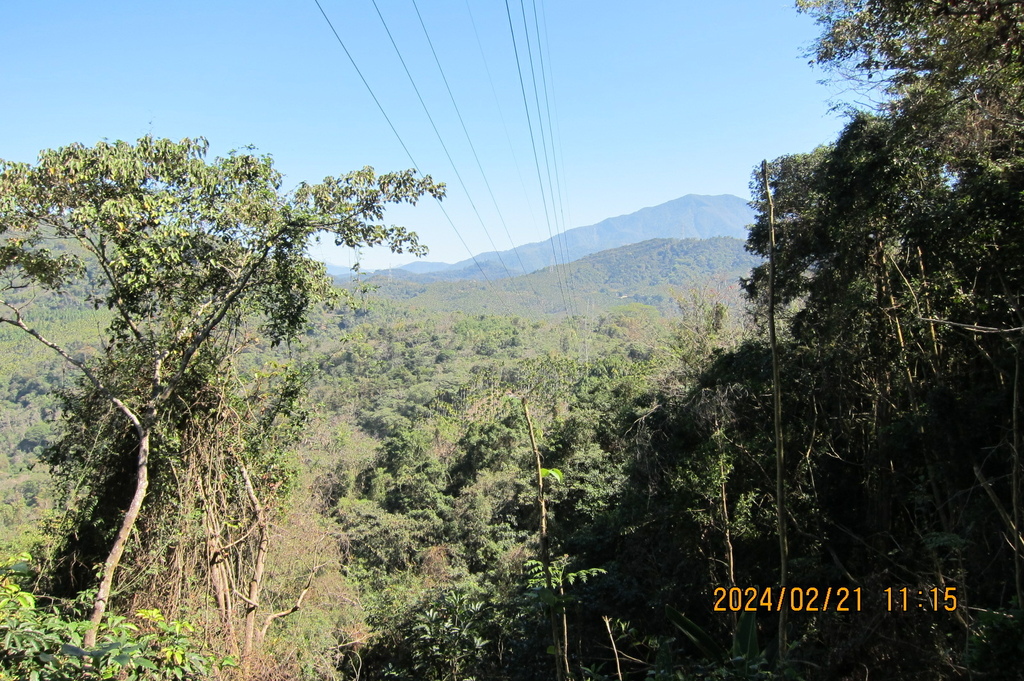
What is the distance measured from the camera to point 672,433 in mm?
9828

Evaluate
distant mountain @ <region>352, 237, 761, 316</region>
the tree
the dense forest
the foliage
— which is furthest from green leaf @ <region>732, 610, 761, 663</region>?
distant mountain @ <region>352, 237, 761, 316</region>

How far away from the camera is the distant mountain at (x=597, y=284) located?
99.2 meters

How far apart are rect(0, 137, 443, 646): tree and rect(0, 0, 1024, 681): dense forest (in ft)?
0.10

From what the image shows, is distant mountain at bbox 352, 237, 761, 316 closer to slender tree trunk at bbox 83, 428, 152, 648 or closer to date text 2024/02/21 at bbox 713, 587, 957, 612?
date text 2024/02/21 at bbox 713, 587, 957, 612

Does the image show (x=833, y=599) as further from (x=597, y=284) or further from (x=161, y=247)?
(x=597, y=284)

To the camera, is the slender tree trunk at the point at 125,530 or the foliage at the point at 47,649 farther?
the slender tree trunk at the point at 125,530

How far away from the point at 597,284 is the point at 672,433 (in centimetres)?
10728

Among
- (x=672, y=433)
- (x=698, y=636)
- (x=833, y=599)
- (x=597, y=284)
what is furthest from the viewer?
(x=597, y=284)

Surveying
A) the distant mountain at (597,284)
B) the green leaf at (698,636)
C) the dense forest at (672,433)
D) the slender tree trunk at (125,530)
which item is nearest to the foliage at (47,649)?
the dense forest at (672,433)

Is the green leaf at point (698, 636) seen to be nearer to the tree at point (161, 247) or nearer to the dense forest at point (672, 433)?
the dense forest at point (672, 433)

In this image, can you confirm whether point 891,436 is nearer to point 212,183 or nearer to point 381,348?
point 212,183

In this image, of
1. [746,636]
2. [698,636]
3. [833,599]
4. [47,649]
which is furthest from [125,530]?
[833,599]

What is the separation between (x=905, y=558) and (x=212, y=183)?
317 inches

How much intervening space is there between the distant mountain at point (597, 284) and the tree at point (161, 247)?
281 ft
